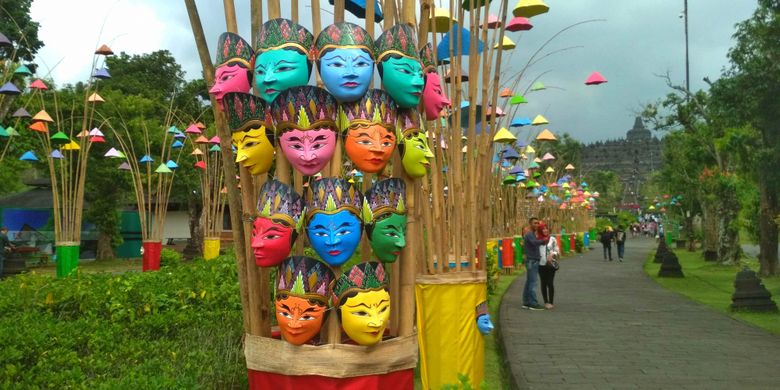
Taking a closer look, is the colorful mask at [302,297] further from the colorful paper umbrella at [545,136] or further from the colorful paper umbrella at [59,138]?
the colorful paper umbrella at [545,136]

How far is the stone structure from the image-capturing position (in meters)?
83.4

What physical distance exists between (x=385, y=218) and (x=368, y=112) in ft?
1.53

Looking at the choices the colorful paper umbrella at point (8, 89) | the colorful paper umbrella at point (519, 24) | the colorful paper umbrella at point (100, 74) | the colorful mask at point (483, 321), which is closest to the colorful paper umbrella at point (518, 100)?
the colorful paper umbrella at point (519, 24)

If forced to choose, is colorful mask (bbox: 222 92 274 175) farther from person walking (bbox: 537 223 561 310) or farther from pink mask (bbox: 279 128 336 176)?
Answer: person walking (bbox: 537 223 561 310)

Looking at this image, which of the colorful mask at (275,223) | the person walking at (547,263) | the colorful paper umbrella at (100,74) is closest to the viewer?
the colorful mask at (275,223)

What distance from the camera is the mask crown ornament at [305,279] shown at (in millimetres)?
2984

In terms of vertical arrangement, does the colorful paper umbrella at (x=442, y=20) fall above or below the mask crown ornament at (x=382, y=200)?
above

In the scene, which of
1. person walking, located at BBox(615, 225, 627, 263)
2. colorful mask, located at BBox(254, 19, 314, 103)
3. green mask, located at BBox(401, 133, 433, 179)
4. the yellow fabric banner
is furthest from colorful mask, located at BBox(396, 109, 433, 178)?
person walking, located at BBox(615, 225, 627, 263)

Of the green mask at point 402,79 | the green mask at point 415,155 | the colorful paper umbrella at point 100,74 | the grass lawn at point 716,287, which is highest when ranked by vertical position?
the colorful paper umbrella at point 100,74

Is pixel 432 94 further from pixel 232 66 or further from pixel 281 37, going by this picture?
pixel 232 66

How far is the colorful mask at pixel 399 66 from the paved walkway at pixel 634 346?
2.88 meters

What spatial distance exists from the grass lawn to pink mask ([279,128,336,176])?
6998 millimetres

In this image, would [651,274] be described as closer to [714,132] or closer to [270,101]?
[714,132]

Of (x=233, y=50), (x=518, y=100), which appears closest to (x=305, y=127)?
(x=233, y=50)
